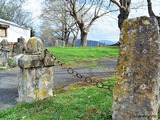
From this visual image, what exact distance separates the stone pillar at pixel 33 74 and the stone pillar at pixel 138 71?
208 centimetres

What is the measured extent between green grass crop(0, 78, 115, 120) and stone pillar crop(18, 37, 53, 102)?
0.19 meters

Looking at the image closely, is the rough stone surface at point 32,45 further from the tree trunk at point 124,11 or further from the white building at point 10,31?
the tree trunk at point 124,11

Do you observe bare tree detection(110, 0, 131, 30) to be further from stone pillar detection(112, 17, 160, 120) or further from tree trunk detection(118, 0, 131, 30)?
stone pillar detection(112, 17, 160, 120)

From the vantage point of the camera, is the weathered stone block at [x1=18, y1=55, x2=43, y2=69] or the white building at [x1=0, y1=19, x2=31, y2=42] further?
the white building at [x1=0, y1=19, x2=31, y2=42]

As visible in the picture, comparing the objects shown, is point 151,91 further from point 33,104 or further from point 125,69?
point 33,104

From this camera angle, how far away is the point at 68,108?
4176 mm

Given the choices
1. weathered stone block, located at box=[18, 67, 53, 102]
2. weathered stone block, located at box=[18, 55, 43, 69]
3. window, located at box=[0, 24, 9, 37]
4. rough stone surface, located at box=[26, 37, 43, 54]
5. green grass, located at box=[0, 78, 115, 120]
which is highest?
window, located at box=[0, 24, 9, 37]

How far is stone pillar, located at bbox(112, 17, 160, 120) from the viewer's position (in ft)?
9.98

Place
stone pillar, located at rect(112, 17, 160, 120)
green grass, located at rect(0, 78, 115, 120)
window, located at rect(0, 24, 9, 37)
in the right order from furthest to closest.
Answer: window, located at rect(0, 24, 9, 37) → green grass, located at rect(0, 78, 115, 120) → stone pillar, located at rect(112, 17, 160, 120)

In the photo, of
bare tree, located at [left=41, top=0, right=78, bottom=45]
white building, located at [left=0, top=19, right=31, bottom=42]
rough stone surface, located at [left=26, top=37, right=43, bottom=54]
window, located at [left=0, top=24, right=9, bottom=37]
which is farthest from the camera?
bare tree, located at [left=41, top=0, right=78, bottom=45]

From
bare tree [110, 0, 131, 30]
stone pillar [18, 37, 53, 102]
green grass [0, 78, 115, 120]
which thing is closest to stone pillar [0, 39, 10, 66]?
stone pillar [18, 37, 53, 102]

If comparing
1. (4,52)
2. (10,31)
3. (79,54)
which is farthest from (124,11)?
(4,52)

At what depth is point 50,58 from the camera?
4.88 metres

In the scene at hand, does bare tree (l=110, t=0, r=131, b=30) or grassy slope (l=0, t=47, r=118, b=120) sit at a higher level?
bare tree (l=110, t=0, r=131, b=30)
